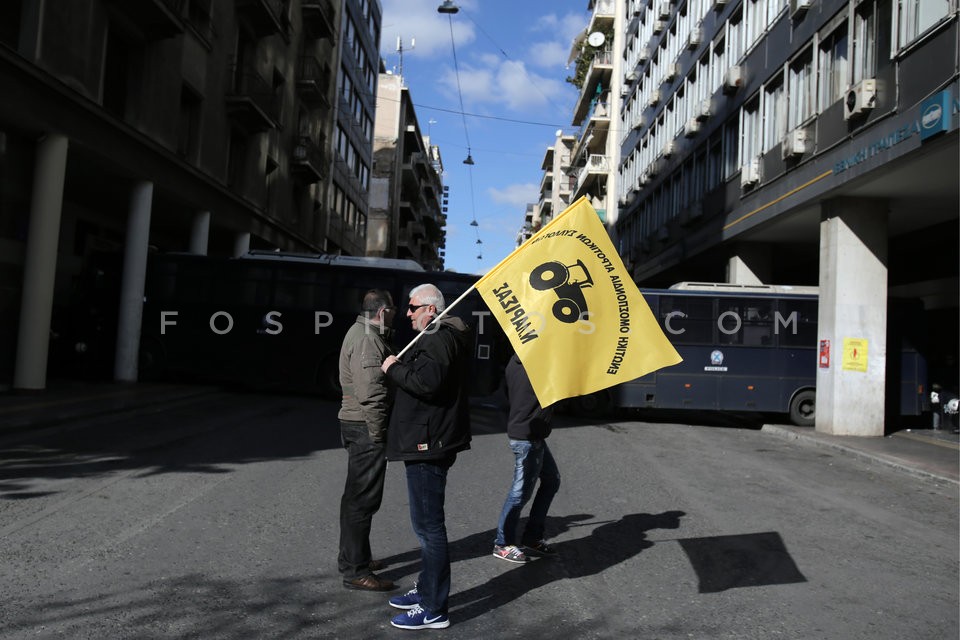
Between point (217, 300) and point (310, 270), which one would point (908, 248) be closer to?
point (310, 270)

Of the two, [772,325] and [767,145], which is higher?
[767,145]

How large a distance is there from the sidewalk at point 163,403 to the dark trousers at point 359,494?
273 inches

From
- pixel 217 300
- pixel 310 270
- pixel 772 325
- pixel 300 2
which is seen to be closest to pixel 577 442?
pixel 772 325

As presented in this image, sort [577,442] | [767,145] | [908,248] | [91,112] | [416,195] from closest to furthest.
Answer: [577,442] → [91,112] → [767,145] → [908,248] → [416,195]

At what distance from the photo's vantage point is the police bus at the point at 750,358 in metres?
16.5

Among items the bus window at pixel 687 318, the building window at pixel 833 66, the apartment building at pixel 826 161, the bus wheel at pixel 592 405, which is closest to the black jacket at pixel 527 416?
the apartment building at pixel 826 161

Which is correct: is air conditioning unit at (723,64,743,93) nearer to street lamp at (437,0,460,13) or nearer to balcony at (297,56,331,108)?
street lamp at (437,0,460,13)

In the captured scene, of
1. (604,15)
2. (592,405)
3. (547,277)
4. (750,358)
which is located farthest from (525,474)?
(604,15)

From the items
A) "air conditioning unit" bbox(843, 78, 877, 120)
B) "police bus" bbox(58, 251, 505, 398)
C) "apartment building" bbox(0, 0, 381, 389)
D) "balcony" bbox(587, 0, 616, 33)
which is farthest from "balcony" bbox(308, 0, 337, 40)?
"air conditioning unit" bbox(843, 78, 877, 120)

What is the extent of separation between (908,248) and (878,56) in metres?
8.33

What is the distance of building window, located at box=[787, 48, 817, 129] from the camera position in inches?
659

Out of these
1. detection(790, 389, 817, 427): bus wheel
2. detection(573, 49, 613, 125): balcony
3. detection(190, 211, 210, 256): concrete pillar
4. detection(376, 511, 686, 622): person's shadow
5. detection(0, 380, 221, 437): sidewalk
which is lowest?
detection(376, 511, 686, 622): person's shadow

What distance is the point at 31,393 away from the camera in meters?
13.3

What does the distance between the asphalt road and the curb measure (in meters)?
0.38
